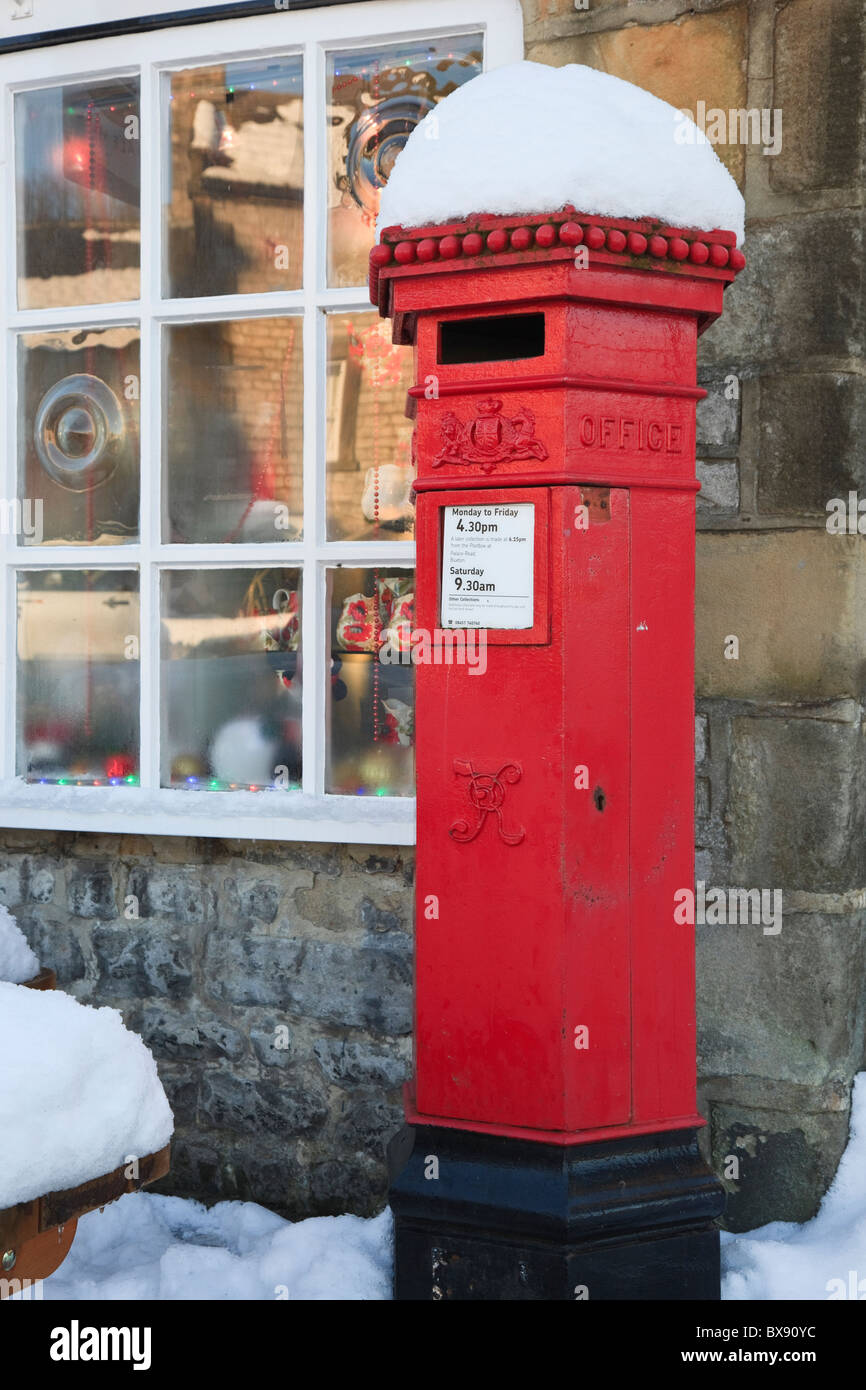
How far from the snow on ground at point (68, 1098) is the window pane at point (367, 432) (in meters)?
1.60

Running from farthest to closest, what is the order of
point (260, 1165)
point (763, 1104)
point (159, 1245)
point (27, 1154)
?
point (260, 1165) < point (159, 1245) < point (763, 1104) < point (27, 1154)

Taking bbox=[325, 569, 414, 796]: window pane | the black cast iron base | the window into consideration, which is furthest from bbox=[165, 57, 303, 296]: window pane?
the black cast iron base

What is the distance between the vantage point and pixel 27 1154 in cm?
205

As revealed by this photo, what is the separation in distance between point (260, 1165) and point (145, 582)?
5.77 feet

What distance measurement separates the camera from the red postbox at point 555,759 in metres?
2.18

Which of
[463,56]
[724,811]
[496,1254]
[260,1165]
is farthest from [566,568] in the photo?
[260,1165]

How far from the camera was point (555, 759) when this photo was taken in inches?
87.4

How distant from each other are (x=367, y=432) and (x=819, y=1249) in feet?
8.04

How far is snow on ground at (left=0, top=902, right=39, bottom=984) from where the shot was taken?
3182 mm

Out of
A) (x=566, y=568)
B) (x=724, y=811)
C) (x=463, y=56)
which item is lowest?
(x=724, y=811)

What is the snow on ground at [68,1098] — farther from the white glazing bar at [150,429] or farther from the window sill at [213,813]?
the white glazing bar at [150,429]

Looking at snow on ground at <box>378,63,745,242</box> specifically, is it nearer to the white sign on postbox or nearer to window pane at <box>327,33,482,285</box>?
the white sign on postbox

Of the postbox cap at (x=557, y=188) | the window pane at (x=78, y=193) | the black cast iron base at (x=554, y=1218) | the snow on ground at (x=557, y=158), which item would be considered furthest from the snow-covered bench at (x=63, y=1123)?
the window pane at (x=78, y=193)

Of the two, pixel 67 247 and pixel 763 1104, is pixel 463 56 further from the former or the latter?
pixel 763 1104
